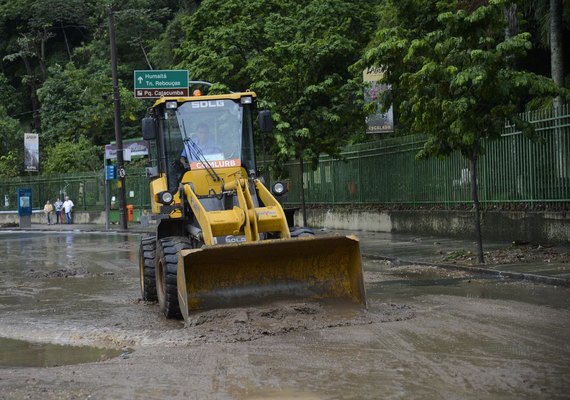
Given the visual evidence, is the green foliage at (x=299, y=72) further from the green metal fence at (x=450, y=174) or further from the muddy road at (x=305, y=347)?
the muddy road at (x=305, y=347)

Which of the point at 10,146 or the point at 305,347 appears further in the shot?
the point at 10,146

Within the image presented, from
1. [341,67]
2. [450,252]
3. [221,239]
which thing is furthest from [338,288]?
[341,67]

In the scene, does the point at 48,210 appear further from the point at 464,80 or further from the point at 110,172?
the point at 464,80

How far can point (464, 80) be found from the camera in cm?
1587

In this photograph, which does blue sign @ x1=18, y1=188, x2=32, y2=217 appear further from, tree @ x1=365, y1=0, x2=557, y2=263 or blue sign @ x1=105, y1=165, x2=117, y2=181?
tree @ x1=365, y1=0, x2=557, y2=263

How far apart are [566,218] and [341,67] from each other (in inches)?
474

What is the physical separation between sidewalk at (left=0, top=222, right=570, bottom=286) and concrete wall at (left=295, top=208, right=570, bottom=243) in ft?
1.18

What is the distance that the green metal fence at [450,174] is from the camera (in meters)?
19.3

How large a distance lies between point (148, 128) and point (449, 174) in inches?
526

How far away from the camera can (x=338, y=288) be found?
10.9 metres

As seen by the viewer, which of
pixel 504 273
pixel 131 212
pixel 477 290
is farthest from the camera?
pixel 131 212

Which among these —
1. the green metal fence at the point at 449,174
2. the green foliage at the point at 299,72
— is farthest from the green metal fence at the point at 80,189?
the green metal fence at the point at 449,174

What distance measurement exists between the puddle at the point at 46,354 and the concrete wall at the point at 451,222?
1233 centimetres

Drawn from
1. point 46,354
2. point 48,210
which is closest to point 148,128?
point 46,354
